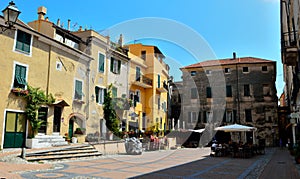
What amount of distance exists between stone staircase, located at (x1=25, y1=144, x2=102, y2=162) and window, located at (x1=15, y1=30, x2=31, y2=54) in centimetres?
575

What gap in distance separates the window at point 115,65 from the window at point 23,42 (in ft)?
24.9

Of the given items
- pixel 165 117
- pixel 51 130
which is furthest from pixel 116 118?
pixel 165 117

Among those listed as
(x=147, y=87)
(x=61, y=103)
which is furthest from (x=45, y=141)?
(x=147, y=87)

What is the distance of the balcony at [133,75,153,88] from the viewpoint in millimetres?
24189

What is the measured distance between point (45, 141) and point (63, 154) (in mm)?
2804

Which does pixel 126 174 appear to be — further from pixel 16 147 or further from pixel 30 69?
pixel 30 69

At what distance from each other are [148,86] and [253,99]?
43.4 feet

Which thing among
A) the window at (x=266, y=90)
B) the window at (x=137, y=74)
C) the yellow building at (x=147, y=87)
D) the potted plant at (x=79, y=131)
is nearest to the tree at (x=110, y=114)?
the potted plant at (x=79, y=131)

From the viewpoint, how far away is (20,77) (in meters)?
13.6

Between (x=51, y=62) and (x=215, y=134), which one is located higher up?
(x=51, y=62)

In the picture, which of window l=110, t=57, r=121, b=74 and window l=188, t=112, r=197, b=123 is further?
window l=188, t=112, r=197, b=123

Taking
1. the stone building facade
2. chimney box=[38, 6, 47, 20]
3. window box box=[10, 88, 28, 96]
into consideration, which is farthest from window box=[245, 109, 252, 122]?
window box box=[10, 88, 28, 96]

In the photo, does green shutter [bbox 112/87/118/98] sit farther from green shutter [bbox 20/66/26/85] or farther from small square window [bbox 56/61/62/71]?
green shutter [bbox 20/66/26/85]

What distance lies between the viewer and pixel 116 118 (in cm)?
1984
